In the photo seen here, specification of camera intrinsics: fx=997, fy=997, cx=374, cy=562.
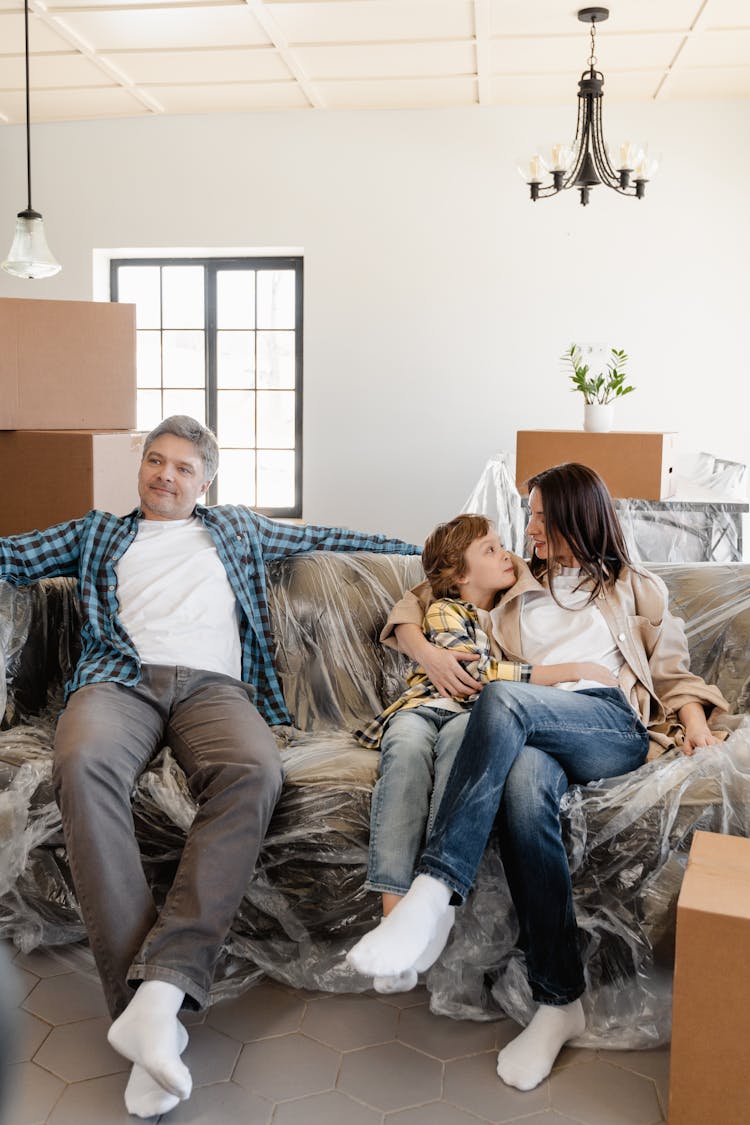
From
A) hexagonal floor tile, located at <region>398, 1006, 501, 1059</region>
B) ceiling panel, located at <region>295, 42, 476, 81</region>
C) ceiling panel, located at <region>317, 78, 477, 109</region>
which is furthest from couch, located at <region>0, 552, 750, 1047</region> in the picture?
ceiling panel, located at <region>317, 78, 477, 109</region>

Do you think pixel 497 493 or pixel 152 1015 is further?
pixel 497 493

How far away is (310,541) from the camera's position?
2.16m

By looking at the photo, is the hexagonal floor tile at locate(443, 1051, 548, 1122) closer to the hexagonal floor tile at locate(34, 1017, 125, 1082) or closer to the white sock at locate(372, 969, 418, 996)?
the white sock at locate(372, 969, 418, 996)

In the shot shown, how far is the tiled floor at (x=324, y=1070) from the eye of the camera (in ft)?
4.46

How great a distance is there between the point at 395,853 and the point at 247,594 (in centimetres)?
69

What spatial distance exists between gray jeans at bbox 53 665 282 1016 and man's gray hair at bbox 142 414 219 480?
493mm

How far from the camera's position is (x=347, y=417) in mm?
4922

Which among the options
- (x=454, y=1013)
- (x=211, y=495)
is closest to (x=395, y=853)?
(x=454, y=1013)

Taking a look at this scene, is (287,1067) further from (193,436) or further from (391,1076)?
(193,436)

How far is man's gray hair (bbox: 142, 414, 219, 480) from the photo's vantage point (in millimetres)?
2039

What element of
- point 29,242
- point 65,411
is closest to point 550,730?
point 65,411

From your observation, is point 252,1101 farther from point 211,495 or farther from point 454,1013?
point 211,495

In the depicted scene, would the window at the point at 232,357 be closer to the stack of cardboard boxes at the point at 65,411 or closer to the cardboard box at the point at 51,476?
the stack of cardboard boxes at the point at 65,411

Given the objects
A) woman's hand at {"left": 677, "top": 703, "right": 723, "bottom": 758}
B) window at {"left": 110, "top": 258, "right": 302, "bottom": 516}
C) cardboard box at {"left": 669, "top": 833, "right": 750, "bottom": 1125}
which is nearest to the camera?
cardboard box at {"left": 669, "top": 833, "right": 750, "bottom": 1125}
